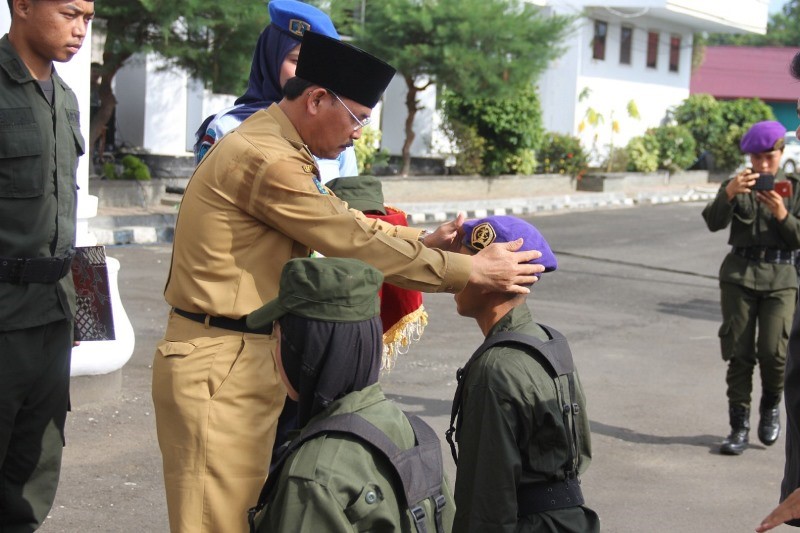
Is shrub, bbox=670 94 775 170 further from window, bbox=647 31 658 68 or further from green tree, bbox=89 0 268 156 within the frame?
green tree, bbox=89 0 268 156

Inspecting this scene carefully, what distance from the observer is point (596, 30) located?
31.7 meters

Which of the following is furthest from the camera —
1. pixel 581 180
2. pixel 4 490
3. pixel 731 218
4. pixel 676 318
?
pixel 581 180

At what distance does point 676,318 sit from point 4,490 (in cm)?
837

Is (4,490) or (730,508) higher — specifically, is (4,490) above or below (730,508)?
above

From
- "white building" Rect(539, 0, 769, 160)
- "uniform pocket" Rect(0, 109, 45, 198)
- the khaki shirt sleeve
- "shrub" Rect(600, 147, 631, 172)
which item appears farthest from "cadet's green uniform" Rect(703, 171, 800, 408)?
"shrub" Rect(600, 147, 631, 172)

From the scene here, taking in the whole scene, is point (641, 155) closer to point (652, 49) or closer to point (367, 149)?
point (652, 49)

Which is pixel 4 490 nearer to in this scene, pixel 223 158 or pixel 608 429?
pixel 223 158

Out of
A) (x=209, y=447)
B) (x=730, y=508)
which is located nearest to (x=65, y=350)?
(x=209, y=447)

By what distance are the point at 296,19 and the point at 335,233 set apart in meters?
1.28

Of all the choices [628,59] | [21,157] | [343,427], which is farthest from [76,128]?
[628,59]

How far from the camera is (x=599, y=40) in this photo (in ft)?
105

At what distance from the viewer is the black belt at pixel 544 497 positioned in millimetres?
3225

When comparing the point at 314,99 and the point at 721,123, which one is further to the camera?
the point at 721,123

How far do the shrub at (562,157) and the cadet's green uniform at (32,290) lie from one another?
22.5 meters
